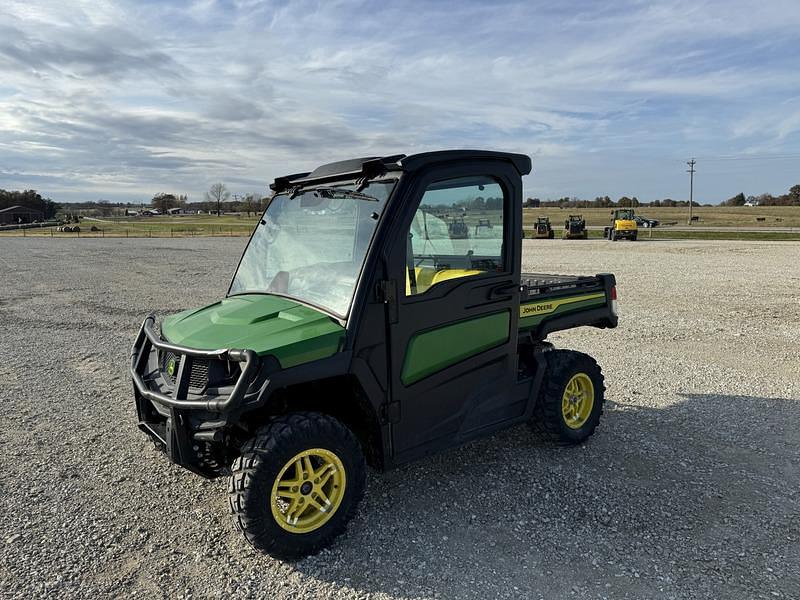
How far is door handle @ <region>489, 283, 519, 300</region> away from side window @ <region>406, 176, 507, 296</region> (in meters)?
0.14

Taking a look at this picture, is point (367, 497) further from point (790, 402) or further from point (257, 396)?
point (790, 402)

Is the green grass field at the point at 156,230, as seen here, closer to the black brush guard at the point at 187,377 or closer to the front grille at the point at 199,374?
the black brush guard at the point at 187,377

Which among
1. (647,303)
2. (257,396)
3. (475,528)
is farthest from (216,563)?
(647,303)

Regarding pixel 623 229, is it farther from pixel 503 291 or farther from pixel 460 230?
pixel 460 230

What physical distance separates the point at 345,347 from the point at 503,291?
4.23 ft

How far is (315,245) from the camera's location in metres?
3.77

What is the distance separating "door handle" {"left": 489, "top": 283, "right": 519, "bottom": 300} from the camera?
382 cm

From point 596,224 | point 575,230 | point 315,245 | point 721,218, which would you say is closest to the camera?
point 315,245

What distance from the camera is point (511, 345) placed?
13.2 ft

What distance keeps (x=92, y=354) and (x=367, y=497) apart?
5484 mm

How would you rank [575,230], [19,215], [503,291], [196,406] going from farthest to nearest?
1. [19,215]
2. [575,230]
3. [503,291]
4. [196,406]

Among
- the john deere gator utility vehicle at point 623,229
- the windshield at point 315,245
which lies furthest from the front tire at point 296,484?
the john deere gator utility vehicle at point 623,229

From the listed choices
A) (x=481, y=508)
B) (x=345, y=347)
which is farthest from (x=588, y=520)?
(x=345, y=347)

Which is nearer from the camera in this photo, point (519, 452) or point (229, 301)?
point (229, 301)
